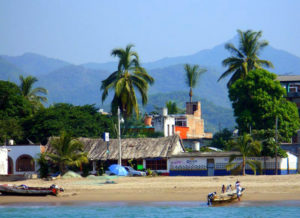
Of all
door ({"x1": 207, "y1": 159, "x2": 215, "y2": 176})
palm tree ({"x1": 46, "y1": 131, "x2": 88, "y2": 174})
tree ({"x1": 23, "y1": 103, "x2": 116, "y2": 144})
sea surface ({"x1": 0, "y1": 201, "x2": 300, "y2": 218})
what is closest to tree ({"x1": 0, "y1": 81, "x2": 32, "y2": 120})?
tree ({"x1": 23, "y1": 103, "x2": 116, "y2": 144})

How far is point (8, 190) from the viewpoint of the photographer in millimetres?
40469

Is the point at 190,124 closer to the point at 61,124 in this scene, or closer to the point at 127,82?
the point at 127,82

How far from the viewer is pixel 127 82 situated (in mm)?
67625

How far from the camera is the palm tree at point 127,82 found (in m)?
67.5

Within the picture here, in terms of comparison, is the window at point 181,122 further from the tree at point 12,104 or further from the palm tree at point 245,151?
the palm tree at point 245,151

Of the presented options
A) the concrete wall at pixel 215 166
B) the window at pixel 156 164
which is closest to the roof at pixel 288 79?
the concrete wall at pixel 215 166

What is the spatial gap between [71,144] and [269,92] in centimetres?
2646

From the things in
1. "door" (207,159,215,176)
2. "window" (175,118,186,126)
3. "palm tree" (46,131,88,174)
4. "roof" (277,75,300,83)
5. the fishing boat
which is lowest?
the fishing boat

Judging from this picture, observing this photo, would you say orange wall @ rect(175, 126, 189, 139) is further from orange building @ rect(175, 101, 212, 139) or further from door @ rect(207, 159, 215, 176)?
door @ rect(207, 159, 215, 176)

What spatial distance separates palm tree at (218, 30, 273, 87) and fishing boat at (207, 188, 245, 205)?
42095 millimetres

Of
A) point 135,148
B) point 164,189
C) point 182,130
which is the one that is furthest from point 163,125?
point 164,189

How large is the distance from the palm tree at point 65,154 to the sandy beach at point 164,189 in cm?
354

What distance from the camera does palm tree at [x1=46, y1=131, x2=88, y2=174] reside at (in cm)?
5100

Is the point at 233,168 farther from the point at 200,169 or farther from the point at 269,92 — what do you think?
the point at 269,92
